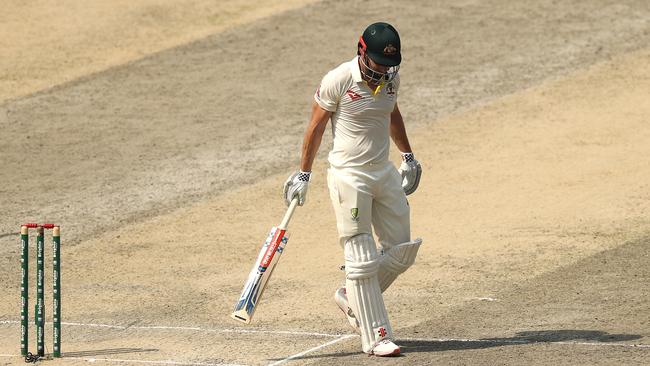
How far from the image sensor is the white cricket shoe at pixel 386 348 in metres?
10.5

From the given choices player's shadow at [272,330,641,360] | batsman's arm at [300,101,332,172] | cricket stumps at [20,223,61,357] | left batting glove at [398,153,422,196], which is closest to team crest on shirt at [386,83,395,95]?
batsman's arm at [300,101,332,172]

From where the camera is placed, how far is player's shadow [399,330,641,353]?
10852 millimetres

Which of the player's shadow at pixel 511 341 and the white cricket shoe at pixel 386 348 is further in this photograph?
the player's shadow at pixel 511 341

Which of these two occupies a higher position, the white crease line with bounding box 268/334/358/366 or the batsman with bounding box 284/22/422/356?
the batsman with bounding box 284/22/422/356

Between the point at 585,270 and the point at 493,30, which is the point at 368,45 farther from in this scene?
the point at 493,30

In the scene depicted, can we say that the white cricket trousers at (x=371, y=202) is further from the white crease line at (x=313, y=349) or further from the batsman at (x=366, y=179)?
the white crease line at (x=313, y=349)

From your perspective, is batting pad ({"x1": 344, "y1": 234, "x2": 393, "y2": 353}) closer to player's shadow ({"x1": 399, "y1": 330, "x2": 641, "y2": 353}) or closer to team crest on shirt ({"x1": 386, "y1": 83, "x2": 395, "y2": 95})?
player's shadow ({"x1": 399, "y1": 330, "x2": 641, "y2": 353})

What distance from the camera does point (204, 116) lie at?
2053cm

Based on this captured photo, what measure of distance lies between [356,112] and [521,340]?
244cm

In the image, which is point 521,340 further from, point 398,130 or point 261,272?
point 261,272

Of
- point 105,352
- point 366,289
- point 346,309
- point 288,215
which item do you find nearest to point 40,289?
point 105,352

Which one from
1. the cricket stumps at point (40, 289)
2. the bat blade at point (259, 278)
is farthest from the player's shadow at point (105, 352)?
the bat blade at point (259, 278)

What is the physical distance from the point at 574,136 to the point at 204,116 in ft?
19.0

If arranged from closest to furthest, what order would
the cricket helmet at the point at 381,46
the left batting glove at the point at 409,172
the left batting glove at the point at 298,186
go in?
the cricket helmet at the point at 381,46, the left batting glove at the point at 298,186, the left batting glove at the point at 409,172
